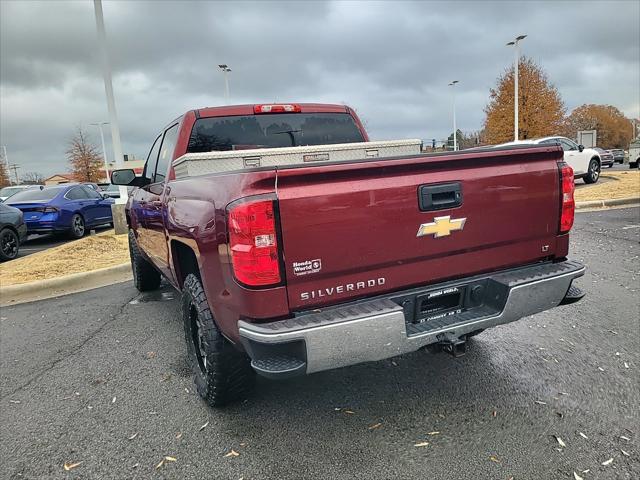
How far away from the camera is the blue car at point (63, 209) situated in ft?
39.6

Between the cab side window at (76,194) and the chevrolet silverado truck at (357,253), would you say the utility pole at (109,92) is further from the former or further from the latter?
the chevrolet silverado truck at (357,253)

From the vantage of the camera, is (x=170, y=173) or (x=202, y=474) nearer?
(x=202, y=474)

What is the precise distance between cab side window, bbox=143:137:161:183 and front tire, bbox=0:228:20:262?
631 centimetres

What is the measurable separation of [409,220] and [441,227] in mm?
215

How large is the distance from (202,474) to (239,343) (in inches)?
26.8

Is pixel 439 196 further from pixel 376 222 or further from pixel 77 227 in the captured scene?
pixel 77 227

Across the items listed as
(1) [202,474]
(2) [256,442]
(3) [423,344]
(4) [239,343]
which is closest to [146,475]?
(1) [202,474]

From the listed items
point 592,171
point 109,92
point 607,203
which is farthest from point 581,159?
point 109,92

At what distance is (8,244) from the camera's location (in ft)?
32.3

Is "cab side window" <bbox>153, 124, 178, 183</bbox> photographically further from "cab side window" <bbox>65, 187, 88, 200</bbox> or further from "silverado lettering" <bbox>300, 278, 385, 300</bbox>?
"cab side window" <bbox>65, 187, 88, 200</bbox>

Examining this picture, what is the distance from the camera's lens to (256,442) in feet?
8.73

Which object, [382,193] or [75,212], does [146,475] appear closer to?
[382,193]

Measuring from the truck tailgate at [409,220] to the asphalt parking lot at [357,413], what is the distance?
847mm

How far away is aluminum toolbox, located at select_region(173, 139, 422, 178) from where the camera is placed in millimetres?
3139
